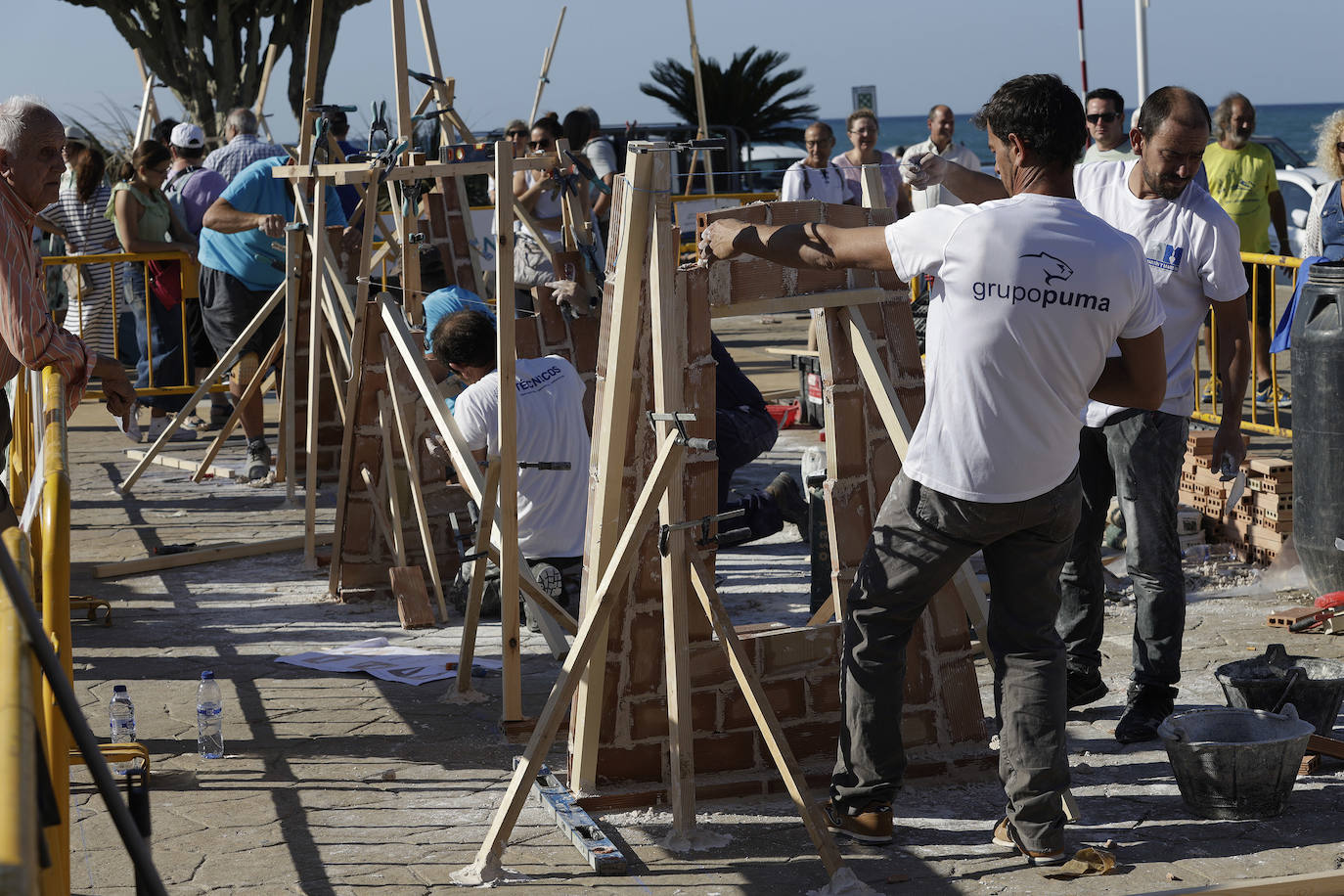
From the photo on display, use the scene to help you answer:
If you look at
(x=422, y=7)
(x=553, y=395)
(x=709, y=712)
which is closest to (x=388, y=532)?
(x=553, y=395)

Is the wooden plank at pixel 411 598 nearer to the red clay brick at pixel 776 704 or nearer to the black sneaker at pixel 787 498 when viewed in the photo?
the black sneaker at pixel 787 498

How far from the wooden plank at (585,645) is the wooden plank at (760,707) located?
0.70 feet

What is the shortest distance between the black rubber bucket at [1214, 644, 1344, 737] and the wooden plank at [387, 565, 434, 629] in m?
3.32

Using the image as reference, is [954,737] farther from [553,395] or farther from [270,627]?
[270,627]

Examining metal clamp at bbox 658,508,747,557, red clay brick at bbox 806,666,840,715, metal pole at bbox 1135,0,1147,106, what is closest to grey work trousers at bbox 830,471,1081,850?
metal clamp at bbox 658,508,747,557

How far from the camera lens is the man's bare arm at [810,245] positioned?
3801 millimetres

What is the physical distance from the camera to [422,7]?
854cm

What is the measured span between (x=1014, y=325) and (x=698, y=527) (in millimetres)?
1124

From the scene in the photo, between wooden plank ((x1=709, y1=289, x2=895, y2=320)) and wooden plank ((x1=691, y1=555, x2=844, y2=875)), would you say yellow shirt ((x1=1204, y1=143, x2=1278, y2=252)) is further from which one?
wooden plank ((x1=691, y1=555, x2=844, y2=875))

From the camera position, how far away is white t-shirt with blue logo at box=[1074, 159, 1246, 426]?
4727mm

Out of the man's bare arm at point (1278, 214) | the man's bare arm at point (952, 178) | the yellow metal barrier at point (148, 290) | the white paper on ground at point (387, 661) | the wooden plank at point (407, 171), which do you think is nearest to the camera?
the man's bare arm at point (952, 178)

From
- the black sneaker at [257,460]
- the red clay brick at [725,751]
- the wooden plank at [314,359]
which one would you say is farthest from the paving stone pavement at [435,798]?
the black sneaker at [257,460]

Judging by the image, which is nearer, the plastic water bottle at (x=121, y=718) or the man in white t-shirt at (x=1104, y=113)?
the plastic water bottle at (x=121, y=718)

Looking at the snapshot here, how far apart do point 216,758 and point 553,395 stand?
1.97 m
